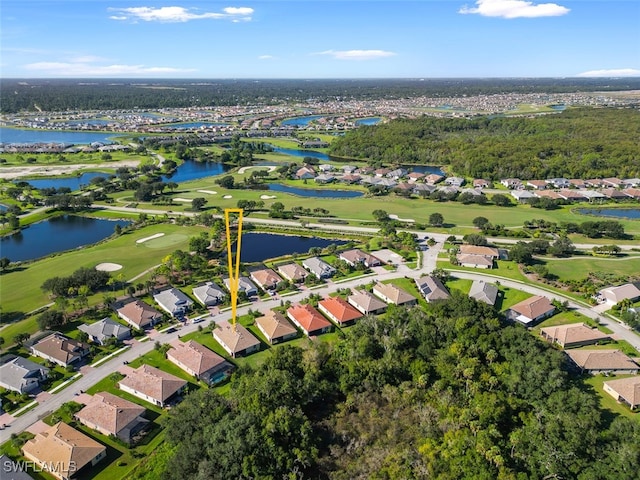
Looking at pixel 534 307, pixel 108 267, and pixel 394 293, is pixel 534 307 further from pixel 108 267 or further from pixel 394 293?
pixel 108 267

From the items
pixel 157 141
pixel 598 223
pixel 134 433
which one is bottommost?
pixel 134 433

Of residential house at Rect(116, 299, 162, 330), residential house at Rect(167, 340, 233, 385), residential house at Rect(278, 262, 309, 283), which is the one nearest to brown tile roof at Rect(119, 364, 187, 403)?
residential house at Rect(167, 340, 233, 385)

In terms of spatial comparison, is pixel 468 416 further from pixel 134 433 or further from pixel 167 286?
pixel 167 286

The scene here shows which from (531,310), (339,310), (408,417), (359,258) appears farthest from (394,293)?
(408,417)

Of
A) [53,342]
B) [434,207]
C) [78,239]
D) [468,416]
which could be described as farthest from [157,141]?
[468,416]

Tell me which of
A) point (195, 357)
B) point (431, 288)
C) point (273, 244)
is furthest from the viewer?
point (273, 244)

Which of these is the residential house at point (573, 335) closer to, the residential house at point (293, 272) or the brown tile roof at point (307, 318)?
the brown tile roof at point (307, 318)
